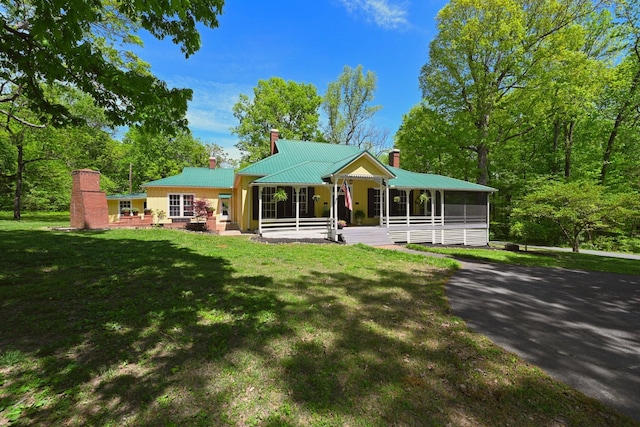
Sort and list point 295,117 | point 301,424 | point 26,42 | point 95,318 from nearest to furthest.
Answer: point 301,424 → point 95,318 → point 26,42 → point 295,117

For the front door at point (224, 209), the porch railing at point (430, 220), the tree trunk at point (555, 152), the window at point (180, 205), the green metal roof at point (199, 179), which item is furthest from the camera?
the tree trunk at point (555, 152)

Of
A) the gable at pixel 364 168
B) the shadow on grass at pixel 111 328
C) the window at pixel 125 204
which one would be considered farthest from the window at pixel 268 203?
the window at pixel 125 204

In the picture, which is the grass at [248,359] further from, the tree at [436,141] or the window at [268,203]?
the tree at [436,141]

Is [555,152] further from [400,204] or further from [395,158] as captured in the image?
[400,204]

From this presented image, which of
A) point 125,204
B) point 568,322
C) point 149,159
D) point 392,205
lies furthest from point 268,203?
point 149,159

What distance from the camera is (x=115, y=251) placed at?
26.8 ft

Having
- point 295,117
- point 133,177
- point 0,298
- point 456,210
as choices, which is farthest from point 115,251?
point 133,177

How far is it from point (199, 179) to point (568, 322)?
70.0 ft

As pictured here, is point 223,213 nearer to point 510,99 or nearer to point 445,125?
point 445,125

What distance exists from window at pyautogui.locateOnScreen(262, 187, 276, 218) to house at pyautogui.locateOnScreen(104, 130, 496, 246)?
0.06 metres

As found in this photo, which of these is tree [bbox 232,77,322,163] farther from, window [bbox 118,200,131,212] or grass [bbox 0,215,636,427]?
grass [bbox 0,215,636,427]

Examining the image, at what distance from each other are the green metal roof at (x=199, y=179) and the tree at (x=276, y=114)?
8.45 metres

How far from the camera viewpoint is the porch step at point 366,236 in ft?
45.8

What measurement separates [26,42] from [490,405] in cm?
972
